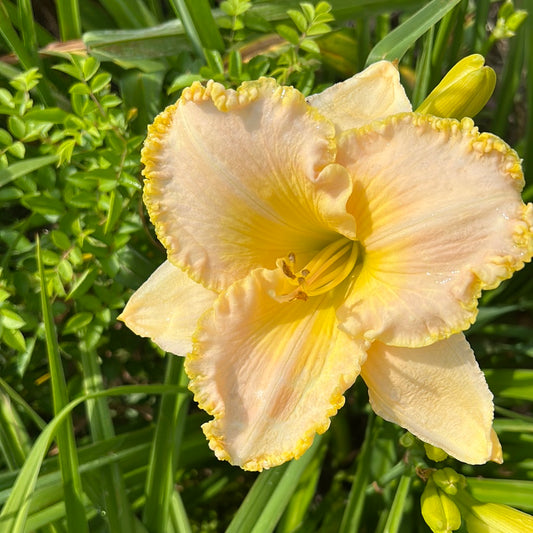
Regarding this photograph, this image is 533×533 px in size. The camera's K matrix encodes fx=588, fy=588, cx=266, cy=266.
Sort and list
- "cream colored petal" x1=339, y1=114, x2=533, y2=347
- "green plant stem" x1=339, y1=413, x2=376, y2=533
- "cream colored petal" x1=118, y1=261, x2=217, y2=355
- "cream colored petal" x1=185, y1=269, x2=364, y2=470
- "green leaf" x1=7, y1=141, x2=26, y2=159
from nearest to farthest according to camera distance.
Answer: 1. "cream colored petal" x1=339, y1=114, x2=533, y2=347
2. "cream colored petal" x1=185, y1=269, x2=364, y2=470
3. "cream colored petal" x1=118, y1=261, x2=217, y2=355
4. "green leaf" x1=7, y1=141, x2=26, y2=159
5. "green plant stem" x1=339, y1=413, x2=376, y2=533

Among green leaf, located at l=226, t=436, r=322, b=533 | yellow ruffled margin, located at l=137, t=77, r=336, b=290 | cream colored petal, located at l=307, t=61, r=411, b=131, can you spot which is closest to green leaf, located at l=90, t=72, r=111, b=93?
yellow ruffled margin, located at l=137, t=77, r=336, b=290

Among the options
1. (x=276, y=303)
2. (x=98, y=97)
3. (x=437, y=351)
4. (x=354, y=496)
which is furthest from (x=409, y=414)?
(x=98, y=97)

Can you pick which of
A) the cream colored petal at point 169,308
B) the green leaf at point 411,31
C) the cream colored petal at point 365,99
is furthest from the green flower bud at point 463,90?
the cream colored petal at point 169,308

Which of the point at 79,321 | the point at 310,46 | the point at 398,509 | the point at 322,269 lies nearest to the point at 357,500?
the point at 398,509

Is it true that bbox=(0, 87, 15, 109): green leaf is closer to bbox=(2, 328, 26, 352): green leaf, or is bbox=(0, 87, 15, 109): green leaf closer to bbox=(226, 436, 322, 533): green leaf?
bbox=(2, 328, 26, 352): green leaf

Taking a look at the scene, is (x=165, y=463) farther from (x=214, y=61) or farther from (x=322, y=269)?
(x=214, y=61)

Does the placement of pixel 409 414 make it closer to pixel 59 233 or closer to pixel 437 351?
pixel 437 351
